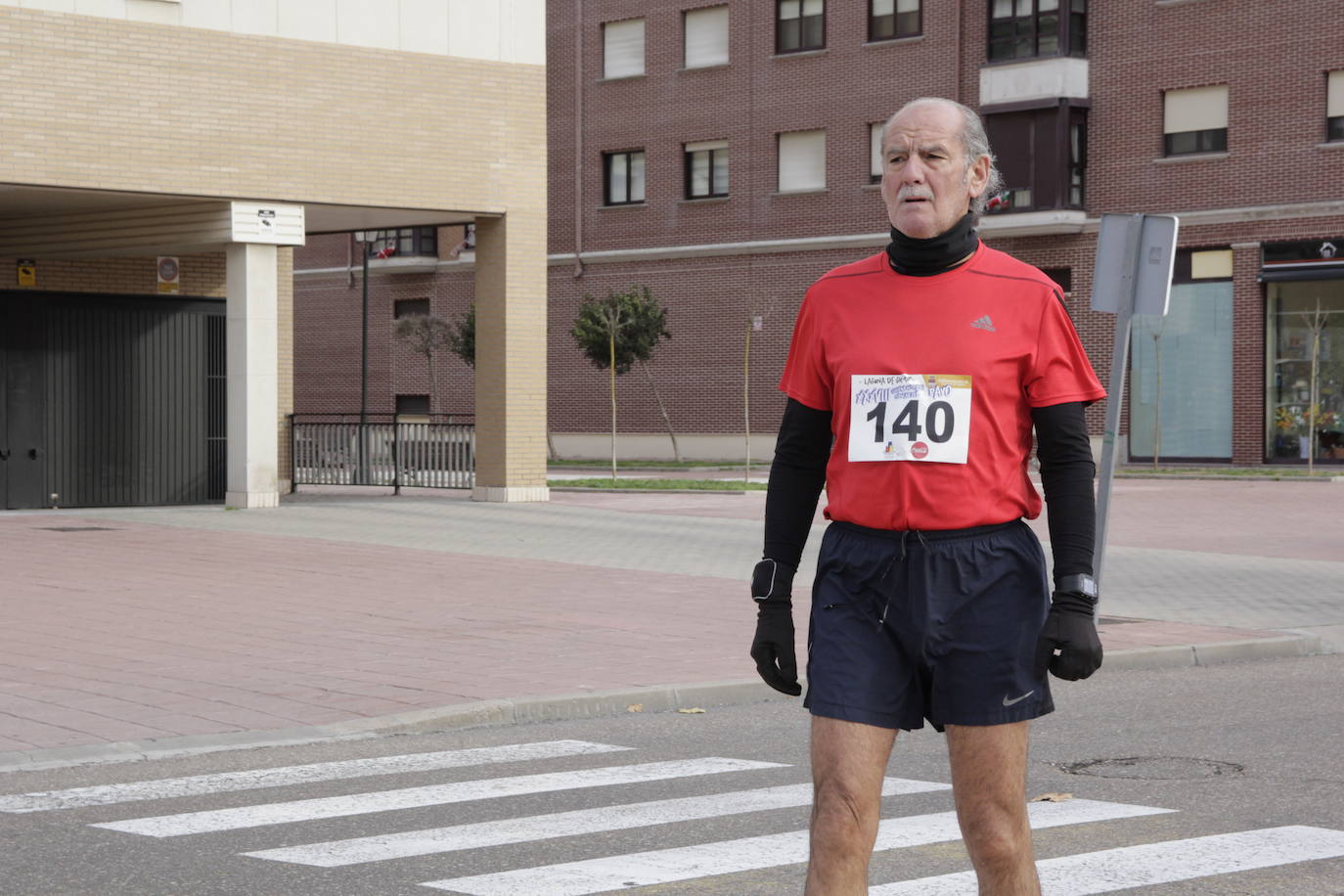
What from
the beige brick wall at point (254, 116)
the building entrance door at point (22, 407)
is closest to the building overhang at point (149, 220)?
the beige brick wall at point (254, 116)

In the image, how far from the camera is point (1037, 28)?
39750 millimetres

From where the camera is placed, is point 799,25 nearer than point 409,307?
Yes

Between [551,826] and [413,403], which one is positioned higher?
[413,403]

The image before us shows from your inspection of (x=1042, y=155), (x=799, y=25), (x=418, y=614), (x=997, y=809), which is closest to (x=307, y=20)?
(x=418, y=614)

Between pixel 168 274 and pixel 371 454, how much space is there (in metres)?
4.36

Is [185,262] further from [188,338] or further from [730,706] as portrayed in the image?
[730,706]

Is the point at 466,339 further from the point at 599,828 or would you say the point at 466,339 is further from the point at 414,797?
the point at 599,828

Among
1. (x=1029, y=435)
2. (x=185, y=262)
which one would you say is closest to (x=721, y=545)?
(x=185, y=262)

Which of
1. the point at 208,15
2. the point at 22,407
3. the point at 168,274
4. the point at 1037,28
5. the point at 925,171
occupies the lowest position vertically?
the point at 22,407

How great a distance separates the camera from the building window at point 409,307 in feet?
168

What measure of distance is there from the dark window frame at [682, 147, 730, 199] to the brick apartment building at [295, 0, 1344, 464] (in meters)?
0.07

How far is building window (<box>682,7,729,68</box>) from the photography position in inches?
1763

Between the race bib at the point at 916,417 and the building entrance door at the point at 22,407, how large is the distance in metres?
21.3

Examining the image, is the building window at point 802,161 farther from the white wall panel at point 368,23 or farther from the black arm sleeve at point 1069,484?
the black arm sleeve at point 1069,484
